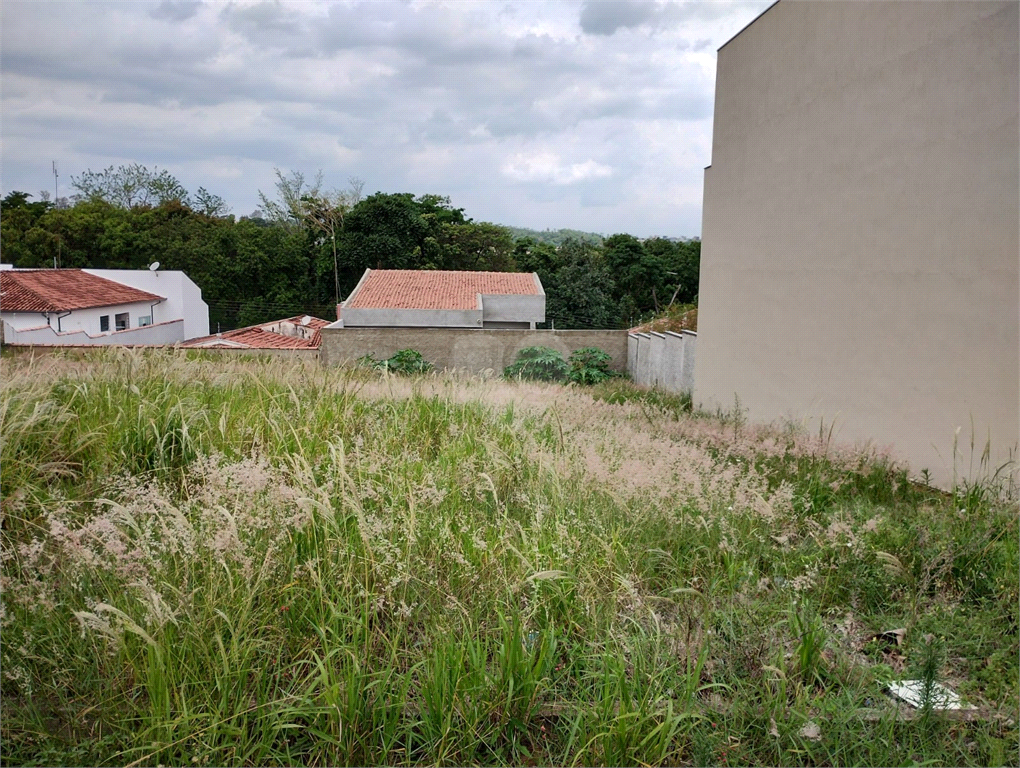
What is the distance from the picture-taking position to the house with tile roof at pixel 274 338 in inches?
815

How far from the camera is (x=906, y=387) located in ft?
21.1

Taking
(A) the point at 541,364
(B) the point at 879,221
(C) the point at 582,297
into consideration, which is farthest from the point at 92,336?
(B) the point at 879,221

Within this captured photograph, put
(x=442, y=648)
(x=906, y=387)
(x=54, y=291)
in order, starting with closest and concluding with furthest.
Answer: (x=442, y=648) < (x=906, y=387) < (x=54, y=291)

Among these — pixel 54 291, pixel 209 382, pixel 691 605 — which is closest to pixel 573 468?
pixel 691 605

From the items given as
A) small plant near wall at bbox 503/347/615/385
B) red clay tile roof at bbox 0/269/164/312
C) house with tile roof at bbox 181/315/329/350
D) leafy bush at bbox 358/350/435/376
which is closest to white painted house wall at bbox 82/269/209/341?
red clay tile roof at bbox 0/269/164/312

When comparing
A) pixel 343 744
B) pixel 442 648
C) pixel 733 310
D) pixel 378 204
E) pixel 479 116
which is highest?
pixel 378 204

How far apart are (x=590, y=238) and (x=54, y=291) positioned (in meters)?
26.5

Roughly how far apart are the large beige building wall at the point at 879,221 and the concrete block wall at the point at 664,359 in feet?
8.66

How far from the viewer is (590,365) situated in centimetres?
1750

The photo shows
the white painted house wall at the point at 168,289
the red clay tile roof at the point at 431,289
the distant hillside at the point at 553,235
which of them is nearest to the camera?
the red clay tile roof at the point at 431,289

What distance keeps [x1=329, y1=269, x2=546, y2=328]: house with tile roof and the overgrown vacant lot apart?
1944 cm

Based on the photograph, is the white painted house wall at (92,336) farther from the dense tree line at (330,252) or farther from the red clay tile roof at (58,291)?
the dense tree line at (330,252)

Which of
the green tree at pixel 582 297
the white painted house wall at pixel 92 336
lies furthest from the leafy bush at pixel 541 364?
the green tree at pixel 582 297

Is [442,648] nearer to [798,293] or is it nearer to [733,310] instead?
[798,293]
